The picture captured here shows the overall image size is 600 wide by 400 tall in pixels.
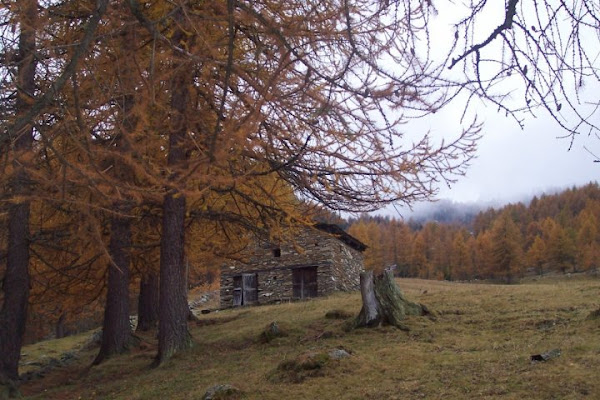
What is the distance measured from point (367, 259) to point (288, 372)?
50.6 m

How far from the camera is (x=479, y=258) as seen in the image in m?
68.9

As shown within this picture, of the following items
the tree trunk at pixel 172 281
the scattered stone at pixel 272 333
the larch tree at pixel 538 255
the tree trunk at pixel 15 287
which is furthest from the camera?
the larch tree at pixel 538 255

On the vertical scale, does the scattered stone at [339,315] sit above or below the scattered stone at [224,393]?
above

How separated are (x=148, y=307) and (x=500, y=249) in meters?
47.9

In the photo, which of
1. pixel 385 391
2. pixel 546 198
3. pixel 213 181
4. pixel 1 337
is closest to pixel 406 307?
pixel 385 391

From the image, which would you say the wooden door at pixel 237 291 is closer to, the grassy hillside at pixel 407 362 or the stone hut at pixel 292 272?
the stone hut at pixel 292 272

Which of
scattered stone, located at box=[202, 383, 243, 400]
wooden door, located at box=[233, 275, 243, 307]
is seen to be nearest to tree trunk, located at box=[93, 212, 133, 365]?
scattered stone, located at box=[202, 383, 243, 400]

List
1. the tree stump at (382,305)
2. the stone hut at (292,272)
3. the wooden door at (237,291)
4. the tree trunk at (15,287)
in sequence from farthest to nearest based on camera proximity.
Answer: the wooden door at (237,291) < the stone hut at (292,272) < the tree stump at (382,305) < the tree trunk at (15,287)

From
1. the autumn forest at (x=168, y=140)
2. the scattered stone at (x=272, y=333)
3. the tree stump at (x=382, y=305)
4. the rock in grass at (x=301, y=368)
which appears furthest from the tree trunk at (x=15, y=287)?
the tree stump at (x=382, y=305)

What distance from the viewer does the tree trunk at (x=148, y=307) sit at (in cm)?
1634

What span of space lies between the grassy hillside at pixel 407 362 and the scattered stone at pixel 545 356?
8 centimetres

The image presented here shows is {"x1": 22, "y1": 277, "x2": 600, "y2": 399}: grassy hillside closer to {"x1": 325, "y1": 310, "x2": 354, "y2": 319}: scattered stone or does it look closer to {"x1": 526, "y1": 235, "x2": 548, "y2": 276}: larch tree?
{"x1": 325, "y1": 310, "x2": 354, "y2": 319}: scattered stone

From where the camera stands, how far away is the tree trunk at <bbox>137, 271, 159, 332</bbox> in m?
16.3

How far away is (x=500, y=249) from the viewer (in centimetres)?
5738
